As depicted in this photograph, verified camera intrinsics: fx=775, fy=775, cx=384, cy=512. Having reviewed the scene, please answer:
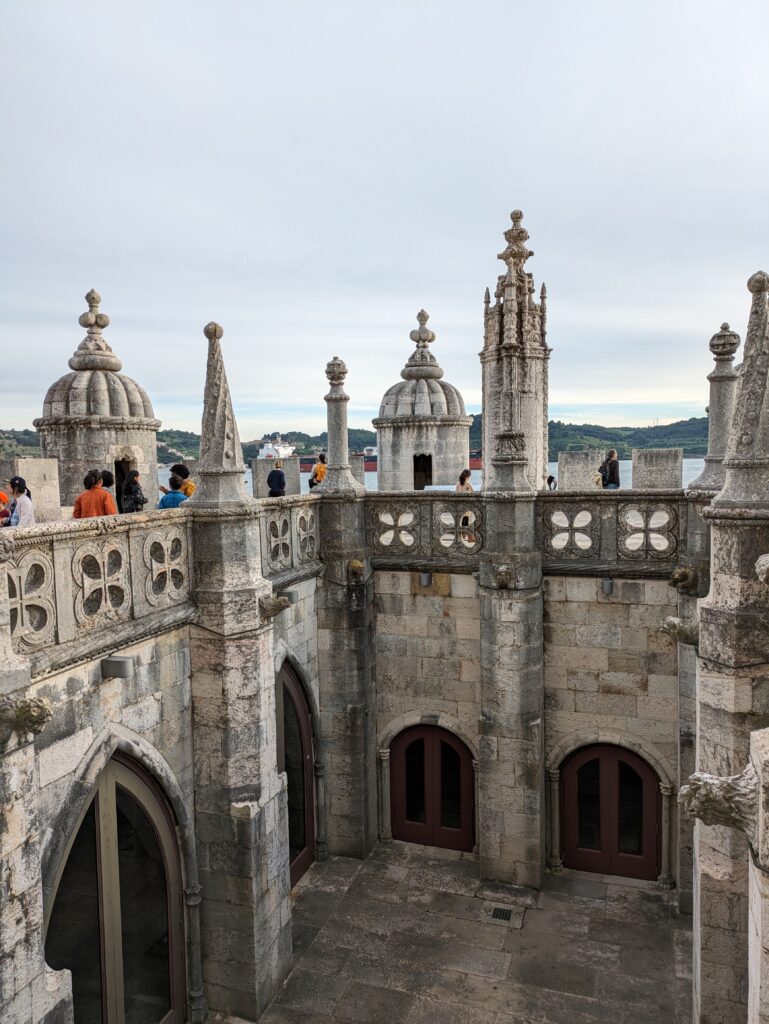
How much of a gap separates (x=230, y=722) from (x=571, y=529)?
218 inches

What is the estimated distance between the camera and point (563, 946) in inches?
Result: 403

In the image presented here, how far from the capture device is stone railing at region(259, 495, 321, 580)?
10109mm

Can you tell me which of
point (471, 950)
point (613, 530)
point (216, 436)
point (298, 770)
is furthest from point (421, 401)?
point (471, 950)

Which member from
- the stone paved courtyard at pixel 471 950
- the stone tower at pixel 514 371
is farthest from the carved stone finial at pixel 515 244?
the stone paved courtyard at pixel 471 950

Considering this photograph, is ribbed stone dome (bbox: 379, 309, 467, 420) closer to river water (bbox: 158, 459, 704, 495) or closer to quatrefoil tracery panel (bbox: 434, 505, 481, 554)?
river water (bbox: 158, 459, 704, 495)

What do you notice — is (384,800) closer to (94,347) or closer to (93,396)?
(93,396)

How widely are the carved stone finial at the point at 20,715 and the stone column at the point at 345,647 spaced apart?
6733 millimetres

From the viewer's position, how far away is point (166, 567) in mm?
7949

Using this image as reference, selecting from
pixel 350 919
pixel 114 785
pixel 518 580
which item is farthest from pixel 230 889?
pixel 518 580

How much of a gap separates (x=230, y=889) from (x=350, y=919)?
2892 mm

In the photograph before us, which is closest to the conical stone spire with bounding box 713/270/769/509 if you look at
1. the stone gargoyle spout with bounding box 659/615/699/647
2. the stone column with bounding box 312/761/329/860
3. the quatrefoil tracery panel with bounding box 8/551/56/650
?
the stone gargoyle spout with bounding box 659/615/699/647

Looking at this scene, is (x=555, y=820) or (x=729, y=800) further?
(x=555, y=820)

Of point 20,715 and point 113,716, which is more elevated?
point 20,715

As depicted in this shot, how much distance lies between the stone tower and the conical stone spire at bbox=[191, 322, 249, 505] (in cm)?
420
